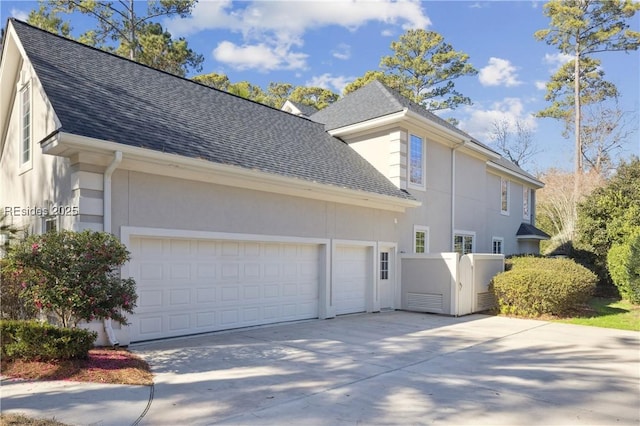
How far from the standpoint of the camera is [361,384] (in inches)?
238

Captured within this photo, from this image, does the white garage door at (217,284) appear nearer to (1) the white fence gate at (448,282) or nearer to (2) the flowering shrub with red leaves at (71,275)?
(2) the flowering shrub with red leaves at (71,275)

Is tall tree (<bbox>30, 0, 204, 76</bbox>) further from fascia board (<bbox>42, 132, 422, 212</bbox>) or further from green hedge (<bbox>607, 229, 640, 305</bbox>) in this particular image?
green hedge (<bbox>607, 229, 640, 305</bbox>)

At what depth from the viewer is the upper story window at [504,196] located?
2183 cm

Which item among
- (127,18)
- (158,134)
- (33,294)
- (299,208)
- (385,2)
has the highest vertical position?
(127,18)

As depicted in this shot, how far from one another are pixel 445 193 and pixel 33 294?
1361cm

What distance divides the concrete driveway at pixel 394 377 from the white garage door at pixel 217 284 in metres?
0.46

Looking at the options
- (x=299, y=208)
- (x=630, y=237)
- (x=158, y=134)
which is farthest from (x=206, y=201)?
(x=630, y=237)

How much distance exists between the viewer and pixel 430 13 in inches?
579

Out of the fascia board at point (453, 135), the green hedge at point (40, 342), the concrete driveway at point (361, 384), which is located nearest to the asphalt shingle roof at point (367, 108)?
the fascia board at point (453, 135)

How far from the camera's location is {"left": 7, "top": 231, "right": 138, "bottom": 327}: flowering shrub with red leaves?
6.18 m

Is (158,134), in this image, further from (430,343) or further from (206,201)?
(430,343)

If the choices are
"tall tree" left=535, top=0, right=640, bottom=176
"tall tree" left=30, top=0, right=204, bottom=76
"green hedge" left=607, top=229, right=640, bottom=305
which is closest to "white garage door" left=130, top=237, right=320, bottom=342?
"green hedge" left=607, top=229, right=640, bottom=305

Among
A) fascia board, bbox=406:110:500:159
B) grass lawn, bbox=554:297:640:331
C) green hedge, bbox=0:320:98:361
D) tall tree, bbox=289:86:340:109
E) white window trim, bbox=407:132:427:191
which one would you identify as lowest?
grass lawn, bbox=554:297:640:331

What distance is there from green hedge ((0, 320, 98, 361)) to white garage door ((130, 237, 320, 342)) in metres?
1.94
